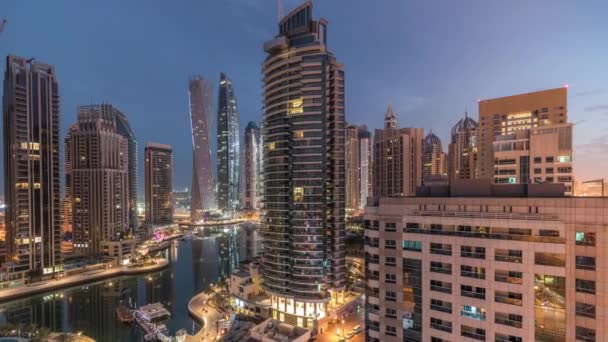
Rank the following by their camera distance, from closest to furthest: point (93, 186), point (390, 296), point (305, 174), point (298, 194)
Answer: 1. point (390, 296)
2. point (305, 174)
3. point (298, 194)
4. point (93, 186)

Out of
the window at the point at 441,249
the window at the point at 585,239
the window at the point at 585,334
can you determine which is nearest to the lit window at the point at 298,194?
the window at the point at 441,249

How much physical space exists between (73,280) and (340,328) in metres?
81.8

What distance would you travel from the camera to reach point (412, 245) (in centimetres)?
2795

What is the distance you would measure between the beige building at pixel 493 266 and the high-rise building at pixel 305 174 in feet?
95.3

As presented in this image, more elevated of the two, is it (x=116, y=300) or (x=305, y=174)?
(x=305, y=174)

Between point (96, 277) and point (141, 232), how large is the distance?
5888cm

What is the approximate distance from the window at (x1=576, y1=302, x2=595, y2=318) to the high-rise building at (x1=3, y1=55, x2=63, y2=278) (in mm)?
114058

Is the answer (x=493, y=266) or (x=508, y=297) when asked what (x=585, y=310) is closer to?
(x=508, y=297)

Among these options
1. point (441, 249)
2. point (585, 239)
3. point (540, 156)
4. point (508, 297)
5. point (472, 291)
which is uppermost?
point (540, 156)

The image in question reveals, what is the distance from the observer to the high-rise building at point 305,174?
59094mm

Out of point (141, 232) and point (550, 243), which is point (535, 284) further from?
point (141, 232)

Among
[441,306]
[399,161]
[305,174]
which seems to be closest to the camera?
[441,306]

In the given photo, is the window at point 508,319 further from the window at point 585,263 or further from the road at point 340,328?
the road at point 340,328

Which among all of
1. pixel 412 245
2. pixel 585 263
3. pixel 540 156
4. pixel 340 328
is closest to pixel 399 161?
pixel 540 156
